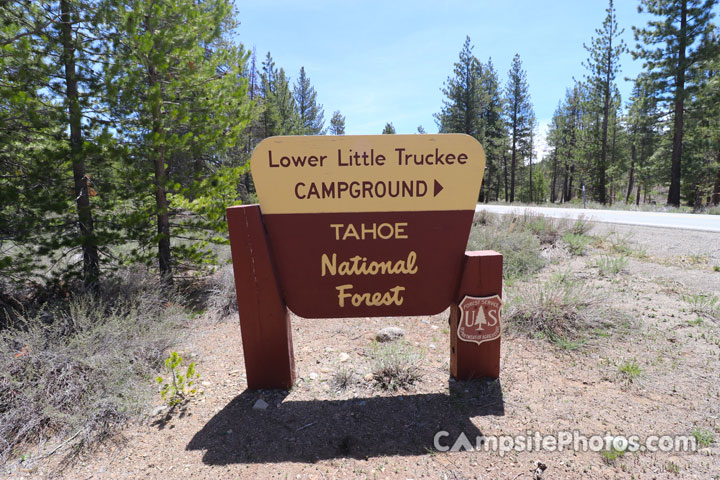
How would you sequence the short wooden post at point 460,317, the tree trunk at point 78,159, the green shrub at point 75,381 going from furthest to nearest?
the tree trunk at point 78,159 < the short wooden post at point 460,317 < the green shrub at point 75,381

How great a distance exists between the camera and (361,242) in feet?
9.06

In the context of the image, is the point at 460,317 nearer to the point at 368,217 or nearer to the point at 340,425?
the point at 368,217

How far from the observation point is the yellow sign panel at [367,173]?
2613 mm

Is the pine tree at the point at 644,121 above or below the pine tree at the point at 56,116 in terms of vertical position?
above


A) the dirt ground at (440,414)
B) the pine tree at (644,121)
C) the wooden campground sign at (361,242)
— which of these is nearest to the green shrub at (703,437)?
the dirt ground at (440,414)

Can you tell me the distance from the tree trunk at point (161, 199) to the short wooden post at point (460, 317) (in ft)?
15.1

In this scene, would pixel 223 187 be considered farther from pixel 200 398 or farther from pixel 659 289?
pixel 659 289

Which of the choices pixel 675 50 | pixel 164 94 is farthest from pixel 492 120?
pixel 164 94

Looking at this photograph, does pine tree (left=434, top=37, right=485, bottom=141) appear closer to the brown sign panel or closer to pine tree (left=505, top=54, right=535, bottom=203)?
pine tree (left=505, top=54, right=535, bottom=203)

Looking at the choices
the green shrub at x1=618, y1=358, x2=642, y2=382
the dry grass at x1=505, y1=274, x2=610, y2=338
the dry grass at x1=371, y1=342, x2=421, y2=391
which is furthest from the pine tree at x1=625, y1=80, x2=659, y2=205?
the dry grass at x1=371, y1=342, x2=421, y2=391

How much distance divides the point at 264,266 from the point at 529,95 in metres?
42.5

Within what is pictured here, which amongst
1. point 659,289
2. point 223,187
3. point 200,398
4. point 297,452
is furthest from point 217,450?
point 659,289

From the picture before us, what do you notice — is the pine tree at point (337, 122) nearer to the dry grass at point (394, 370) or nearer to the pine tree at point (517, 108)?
the pine tree at point (517, 108)

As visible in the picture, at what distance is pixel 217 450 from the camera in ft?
7.37
